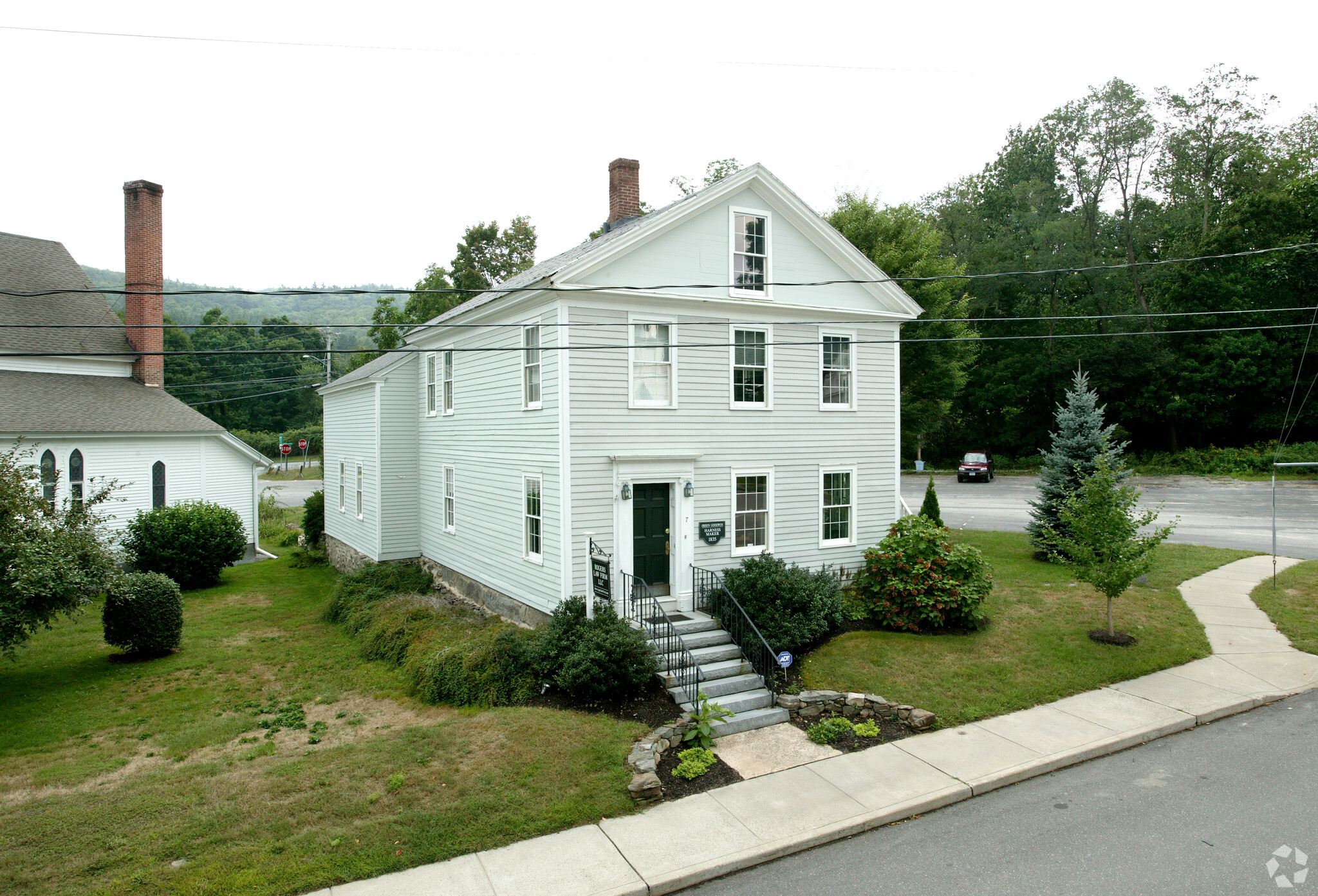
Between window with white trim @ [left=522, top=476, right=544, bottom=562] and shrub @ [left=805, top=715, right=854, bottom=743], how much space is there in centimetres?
599

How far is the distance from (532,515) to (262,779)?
20.9 feet

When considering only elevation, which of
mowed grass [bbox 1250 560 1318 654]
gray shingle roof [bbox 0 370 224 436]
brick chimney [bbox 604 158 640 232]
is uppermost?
brick chimney [bbox 604 158 640 232]

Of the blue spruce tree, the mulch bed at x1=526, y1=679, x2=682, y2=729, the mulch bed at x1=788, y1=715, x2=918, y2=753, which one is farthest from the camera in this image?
the blue spruce tree

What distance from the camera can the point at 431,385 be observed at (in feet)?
64.4

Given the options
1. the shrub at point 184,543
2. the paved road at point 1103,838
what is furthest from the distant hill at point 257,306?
the paved road at point 1103,838

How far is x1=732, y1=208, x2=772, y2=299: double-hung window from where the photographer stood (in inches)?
569

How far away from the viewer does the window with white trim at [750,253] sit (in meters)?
14.5

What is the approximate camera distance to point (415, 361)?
20.4m

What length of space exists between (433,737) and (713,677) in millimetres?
4147

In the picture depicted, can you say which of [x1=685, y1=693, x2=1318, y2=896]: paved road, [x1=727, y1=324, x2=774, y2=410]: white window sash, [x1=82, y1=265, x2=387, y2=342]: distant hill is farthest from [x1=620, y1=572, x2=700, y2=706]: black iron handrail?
[x1=82, y1=265, x2=387, y2=342]: distant hill

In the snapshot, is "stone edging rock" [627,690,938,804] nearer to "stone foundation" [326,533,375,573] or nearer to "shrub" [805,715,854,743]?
"shrub" [805,715,854,743]

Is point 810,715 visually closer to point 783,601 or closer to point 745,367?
point 783,601

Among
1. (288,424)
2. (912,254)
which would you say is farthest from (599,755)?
(288,424)

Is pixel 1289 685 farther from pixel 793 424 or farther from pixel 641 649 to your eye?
pixel 641 649
